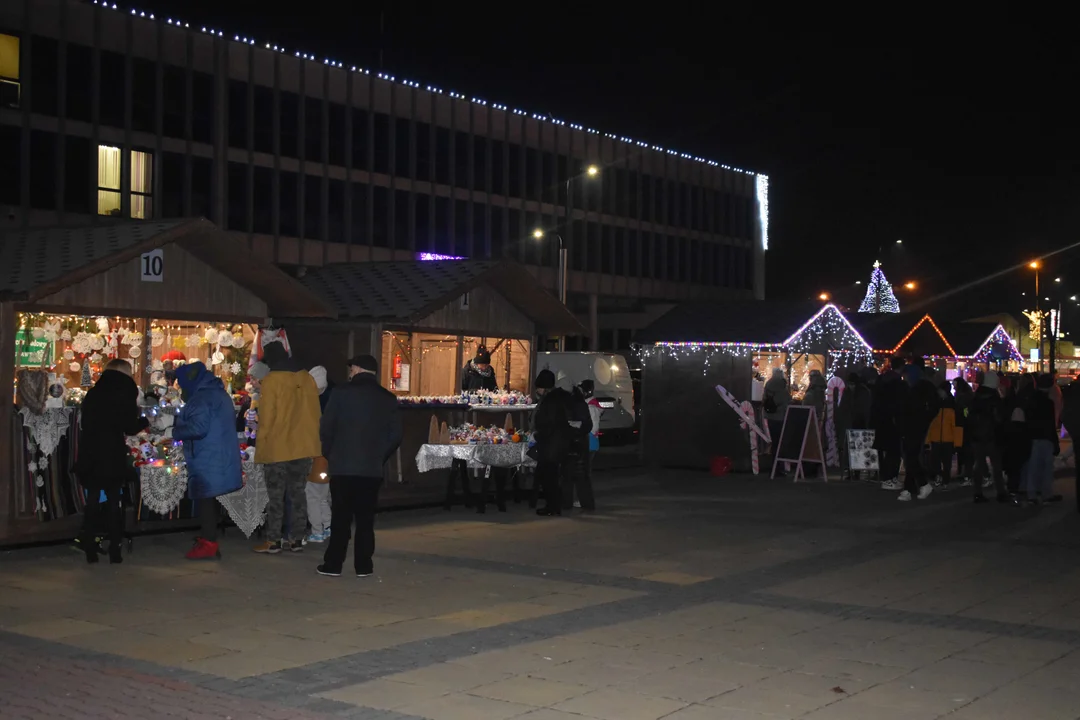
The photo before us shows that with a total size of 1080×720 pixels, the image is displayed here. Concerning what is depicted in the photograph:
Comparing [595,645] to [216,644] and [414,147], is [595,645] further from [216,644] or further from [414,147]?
[414,147]

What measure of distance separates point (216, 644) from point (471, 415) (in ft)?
34.6

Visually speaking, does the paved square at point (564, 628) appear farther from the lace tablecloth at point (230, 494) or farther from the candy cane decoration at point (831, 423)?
the candy cane decoration at point (831, 423)

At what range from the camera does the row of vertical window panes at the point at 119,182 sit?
42156mm

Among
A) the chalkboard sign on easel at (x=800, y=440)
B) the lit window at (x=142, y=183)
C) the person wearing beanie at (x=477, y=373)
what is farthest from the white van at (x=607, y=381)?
the lit window at (x=142, y=183)

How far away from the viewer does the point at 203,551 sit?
11.7m

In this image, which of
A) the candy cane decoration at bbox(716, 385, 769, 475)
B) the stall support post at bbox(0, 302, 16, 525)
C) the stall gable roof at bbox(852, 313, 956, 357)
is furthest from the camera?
the stall gable roof at bbox(852, 313, 956, 357)

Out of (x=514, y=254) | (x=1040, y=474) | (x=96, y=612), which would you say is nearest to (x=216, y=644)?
(x=96, y=612)

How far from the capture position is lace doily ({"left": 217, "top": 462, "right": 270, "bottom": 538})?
42.1ft

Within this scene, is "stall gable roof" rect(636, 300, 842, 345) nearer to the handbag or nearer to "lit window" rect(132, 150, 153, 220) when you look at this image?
the handbag

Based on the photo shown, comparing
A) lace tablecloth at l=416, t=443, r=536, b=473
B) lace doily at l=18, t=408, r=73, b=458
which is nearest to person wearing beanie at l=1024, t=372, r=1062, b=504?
lace tablecloth at l=416, t=443, r=536, b=473

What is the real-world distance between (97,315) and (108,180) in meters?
30.5

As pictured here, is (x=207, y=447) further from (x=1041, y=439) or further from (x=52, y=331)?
(x=1041, y=439)

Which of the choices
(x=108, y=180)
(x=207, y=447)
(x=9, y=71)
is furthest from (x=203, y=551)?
(x=108, y=180)

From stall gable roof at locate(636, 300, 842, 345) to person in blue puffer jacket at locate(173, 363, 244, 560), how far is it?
12.5m
